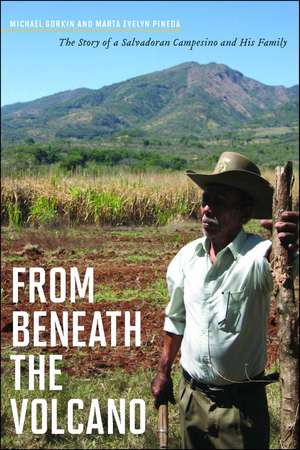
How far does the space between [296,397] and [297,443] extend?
0.68 feet

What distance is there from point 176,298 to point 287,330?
1.86 ft

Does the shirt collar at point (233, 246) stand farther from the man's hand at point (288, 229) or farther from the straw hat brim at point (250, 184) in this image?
the man's hand at point (288, 229)

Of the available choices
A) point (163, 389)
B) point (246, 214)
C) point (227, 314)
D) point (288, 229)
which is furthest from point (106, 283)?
point (288, 229)

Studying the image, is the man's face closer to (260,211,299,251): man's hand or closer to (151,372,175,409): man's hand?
(260,211,299,251): man's hand

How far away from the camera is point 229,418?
9.32ft

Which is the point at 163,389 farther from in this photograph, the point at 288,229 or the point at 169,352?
the point at 288,229

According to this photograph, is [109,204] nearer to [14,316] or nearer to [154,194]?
[154,194]

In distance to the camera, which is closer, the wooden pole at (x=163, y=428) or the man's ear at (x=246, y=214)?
the man's ear at (x=246, y=214)

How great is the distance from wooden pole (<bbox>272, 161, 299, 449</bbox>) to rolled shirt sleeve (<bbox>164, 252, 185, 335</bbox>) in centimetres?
51

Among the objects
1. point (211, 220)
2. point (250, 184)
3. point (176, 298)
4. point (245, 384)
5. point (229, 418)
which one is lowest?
point (229, 418)

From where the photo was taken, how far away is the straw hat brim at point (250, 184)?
2.82m

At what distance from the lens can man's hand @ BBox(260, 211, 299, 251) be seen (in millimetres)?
2578

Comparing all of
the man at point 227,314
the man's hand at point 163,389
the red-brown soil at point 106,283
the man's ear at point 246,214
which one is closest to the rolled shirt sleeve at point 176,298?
the man at point 227,314

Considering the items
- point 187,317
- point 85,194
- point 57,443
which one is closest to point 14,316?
point 57,443
